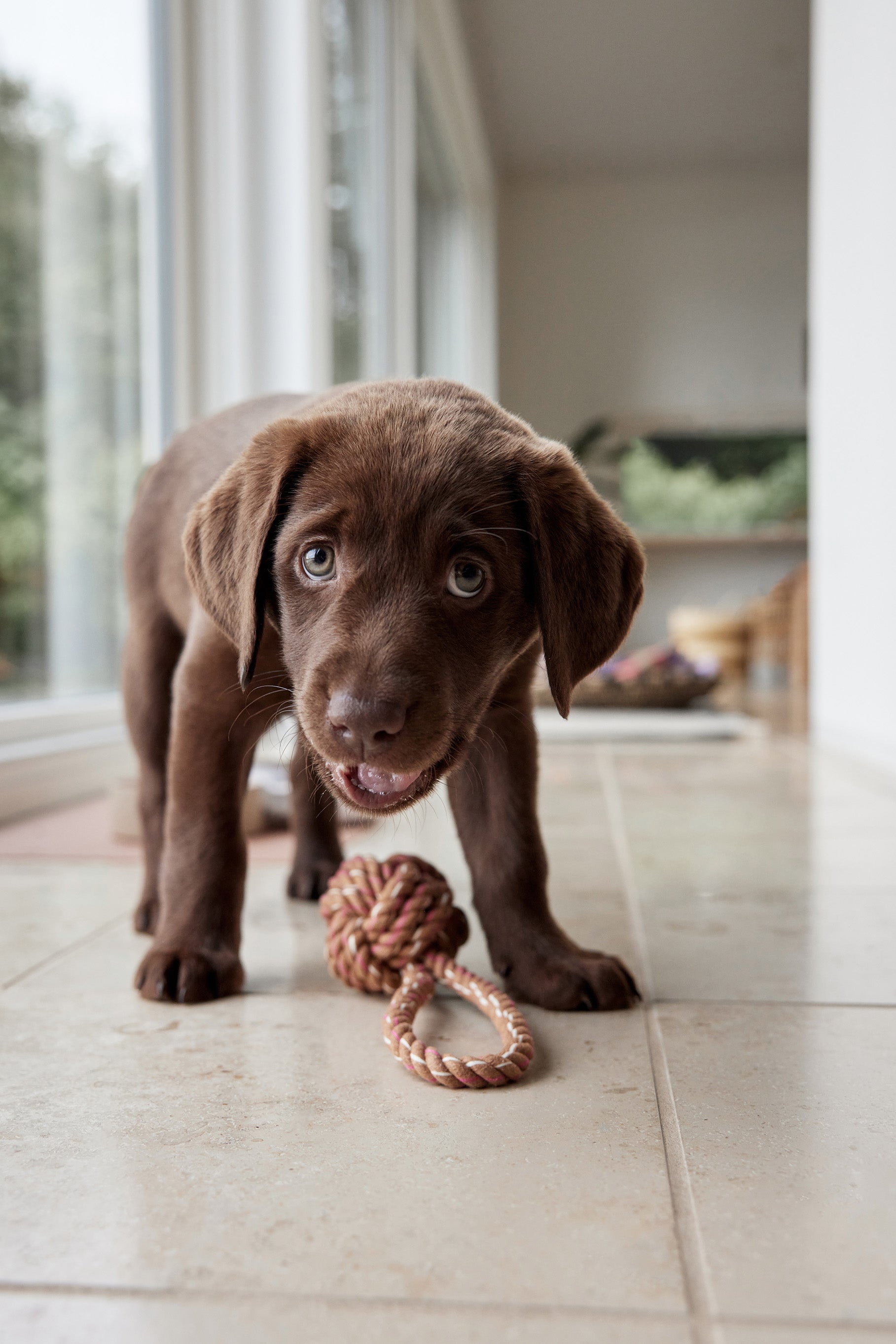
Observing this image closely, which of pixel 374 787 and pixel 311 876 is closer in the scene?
pixel 374 787

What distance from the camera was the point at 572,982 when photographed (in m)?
1.44

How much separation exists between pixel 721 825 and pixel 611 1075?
174 cm

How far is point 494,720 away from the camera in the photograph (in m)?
1.52

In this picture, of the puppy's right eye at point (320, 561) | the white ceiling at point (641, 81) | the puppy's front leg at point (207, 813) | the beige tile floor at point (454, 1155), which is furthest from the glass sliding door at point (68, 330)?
the white ceiling at point (641, 81)

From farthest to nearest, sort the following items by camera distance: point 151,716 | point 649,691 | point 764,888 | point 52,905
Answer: point 649,691 < point 764,888 < point 52,905 < point 151,716

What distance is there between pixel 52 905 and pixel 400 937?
84cm

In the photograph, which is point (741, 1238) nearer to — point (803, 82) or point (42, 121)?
point (42, 121)

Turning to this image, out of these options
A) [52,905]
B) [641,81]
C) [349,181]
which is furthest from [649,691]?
[641,81]

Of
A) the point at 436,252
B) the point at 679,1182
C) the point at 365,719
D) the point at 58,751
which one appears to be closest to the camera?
the point at 679,1182

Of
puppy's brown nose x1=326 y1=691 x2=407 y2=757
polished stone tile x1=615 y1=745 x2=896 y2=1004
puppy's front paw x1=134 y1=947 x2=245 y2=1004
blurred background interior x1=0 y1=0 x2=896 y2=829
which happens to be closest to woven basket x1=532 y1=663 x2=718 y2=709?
blurred background interior x1=0 y1=0 x2=896 y2=829

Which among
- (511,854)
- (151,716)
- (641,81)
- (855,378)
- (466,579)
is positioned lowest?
(511,854)

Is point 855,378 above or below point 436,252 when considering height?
below

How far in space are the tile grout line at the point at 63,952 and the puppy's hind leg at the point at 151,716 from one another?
6 cm

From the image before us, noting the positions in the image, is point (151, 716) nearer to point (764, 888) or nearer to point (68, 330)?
point (764, 888)
